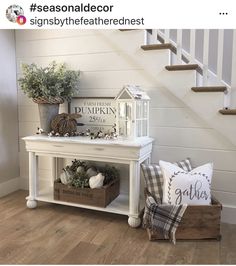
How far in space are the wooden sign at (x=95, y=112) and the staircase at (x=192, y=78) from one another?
465 mm

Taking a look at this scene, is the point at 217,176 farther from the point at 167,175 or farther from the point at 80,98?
the point at 80,98

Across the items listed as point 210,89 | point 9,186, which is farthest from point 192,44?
point 9,186

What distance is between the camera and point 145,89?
2.31 meters

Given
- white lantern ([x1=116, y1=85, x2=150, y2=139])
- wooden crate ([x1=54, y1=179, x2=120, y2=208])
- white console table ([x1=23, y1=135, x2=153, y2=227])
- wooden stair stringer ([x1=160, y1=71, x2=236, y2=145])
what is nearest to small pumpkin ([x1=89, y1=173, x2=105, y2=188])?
wooden crate ([x1=54, y1=179, x2=120, y2=208])

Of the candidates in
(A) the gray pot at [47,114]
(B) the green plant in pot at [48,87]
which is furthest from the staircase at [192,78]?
(A) the gray pot at [47,114]

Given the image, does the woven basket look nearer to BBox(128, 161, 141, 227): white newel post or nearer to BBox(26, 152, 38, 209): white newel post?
BBox(26, 152, 38, 209): white newel post

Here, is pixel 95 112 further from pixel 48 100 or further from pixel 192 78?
pixel 192 78

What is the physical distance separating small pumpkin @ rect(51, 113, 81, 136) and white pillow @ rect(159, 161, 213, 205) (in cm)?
90

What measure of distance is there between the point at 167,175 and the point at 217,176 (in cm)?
53

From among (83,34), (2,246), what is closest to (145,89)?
(83,34)

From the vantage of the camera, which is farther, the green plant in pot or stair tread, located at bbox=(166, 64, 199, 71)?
the green plant in pot

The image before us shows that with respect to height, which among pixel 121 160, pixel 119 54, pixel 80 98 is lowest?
pixel 121 160

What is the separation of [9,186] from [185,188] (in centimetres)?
183

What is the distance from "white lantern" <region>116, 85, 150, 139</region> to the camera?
2.06 meters
